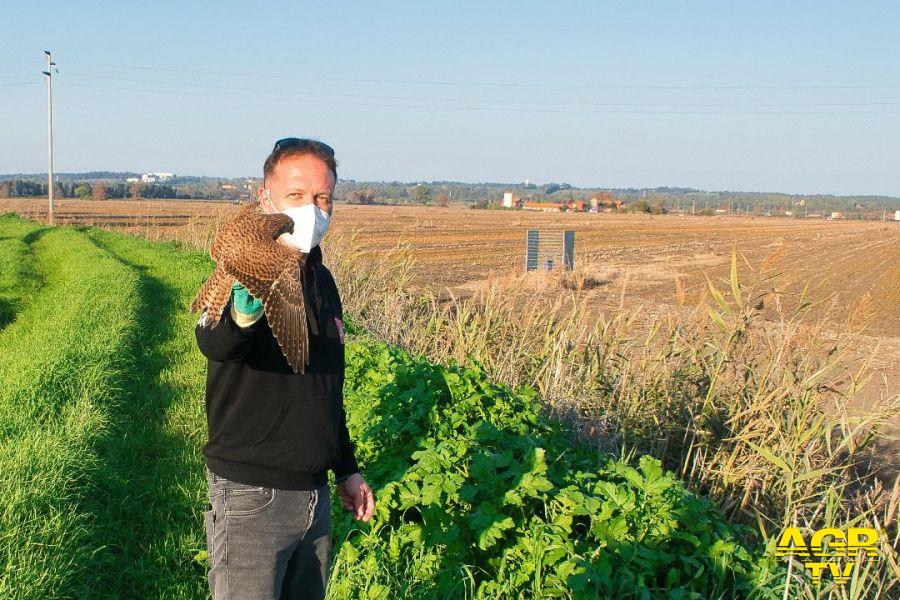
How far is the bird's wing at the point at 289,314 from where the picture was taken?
70.1 inches

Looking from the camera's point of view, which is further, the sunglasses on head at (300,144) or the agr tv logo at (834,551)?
the agr tv logo at (834,551)

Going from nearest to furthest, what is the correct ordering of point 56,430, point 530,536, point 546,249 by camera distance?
point 530,536, point 56,430, point 546,249

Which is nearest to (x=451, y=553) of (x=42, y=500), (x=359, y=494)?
(x=359, y=494)

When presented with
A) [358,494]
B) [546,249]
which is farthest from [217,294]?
[546,249]

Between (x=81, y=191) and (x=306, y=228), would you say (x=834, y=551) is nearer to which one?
(x=306, y=228)

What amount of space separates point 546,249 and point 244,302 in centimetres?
1651

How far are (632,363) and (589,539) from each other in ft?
7.66

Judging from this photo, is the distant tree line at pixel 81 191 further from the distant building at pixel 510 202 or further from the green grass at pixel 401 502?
the green grass at pixel 401 502

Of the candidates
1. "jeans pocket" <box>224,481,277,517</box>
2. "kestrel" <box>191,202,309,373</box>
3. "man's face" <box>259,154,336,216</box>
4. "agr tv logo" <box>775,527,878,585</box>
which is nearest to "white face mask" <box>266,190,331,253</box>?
"kestrel" <box>191,202,309,373</box>

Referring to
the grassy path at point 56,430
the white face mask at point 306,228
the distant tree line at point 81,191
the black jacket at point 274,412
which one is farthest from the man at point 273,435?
the distant tree line at point 81,191

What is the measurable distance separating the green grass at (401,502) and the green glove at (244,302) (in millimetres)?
1496

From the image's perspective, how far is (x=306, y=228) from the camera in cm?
185

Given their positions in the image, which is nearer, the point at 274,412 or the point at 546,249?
the point at 274,412

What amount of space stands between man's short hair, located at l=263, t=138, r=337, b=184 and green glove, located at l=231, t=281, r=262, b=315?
51cm
